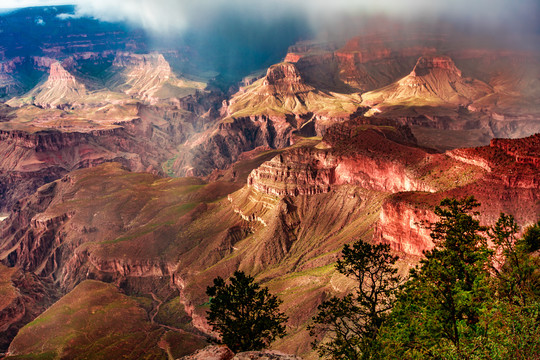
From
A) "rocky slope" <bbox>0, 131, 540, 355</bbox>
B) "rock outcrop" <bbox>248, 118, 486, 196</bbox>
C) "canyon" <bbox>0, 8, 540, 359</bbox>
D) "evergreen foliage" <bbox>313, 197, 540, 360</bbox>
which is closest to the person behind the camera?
"evergreen foliage" <bbox>313, 197, 540, 360</bbox>

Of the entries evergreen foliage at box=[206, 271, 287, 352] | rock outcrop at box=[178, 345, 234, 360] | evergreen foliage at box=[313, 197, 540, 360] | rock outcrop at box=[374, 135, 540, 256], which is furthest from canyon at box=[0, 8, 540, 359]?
rock outcrop at box=[178, 345, 234, 360]

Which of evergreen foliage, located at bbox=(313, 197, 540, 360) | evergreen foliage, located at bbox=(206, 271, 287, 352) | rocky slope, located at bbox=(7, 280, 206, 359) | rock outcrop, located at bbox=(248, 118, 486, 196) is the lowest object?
rocky slope, located at bbox=(7, 280, 206, 359)

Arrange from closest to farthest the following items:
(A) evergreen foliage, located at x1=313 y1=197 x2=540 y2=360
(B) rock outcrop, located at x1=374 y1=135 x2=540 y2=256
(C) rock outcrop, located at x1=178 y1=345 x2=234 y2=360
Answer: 1. (A) evergreen foliage, located at x1=313 y1=197 x2=540 y2=360
2. (C) rock outcrop, located at x1=178 y1=345 x2=234 y2=360
3. (B) rock outcrop, located at x1=374 y1=135 x2=540 y2=256

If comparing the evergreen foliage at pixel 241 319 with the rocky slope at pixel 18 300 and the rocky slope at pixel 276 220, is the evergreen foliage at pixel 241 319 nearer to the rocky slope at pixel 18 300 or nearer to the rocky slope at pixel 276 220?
the rocky slope at pixel 276 220

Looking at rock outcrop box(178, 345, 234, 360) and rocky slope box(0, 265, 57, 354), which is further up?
rock outcrop box(178, 345, 234, 360)

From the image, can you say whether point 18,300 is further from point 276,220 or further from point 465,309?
point 465,309

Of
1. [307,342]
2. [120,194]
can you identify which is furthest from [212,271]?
[120,194]

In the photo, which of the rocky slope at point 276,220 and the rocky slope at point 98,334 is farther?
the rocky slope at point 98,334

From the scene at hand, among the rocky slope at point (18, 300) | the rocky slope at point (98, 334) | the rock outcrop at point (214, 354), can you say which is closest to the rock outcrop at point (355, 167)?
the rocky slope at point (98, 334)

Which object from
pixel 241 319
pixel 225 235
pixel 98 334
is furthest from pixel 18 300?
pixel 241 319

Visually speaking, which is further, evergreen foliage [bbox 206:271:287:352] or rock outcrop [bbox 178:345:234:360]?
evergreen foliage [bbox 206:271:287:352]

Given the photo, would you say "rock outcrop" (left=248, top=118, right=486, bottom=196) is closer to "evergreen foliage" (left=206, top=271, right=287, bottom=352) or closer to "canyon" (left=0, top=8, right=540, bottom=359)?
"canyon" (left=0, top=8, right=540, bottom=359)

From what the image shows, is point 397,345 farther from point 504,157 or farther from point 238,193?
point 238,193
